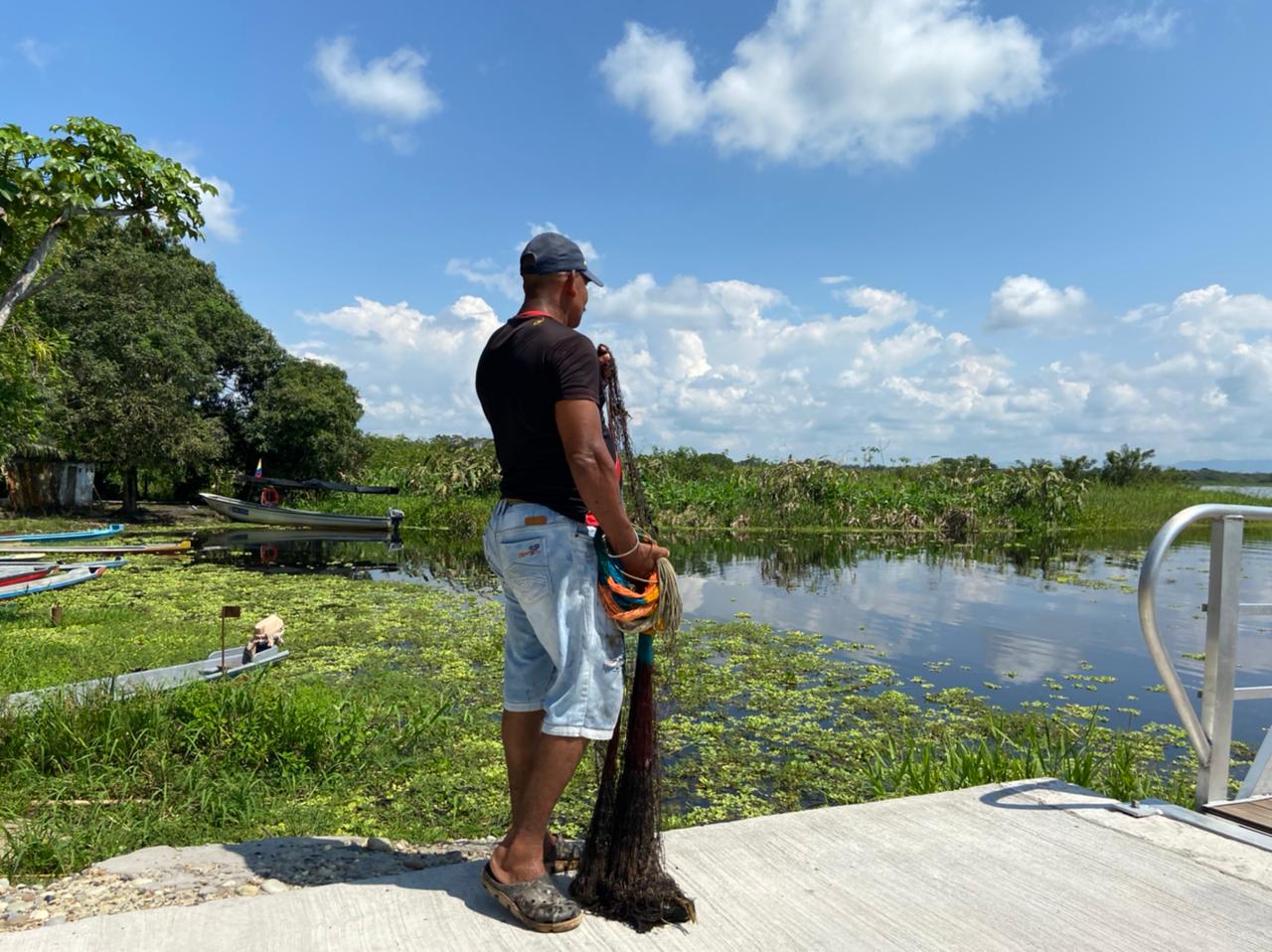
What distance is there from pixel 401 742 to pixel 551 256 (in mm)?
3303

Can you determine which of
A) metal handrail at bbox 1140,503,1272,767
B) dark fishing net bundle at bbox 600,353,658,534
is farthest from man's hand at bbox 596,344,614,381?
metal handrail at bbox 1140,503,1272,767

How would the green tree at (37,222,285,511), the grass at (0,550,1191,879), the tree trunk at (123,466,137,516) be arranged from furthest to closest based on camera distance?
the tree trunk at (123,466,137,516)
the green tree at (37,222,285,511)
the grass at (0,550,1191,879)

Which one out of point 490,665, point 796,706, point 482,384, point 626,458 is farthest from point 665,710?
point 482,384

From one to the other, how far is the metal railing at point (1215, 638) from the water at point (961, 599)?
3.65 m

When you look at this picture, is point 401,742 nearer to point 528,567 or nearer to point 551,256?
point 528,567

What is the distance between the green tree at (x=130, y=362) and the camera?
19.4 m

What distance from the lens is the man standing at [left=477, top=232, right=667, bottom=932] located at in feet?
6.84

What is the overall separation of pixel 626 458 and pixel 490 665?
191 inches

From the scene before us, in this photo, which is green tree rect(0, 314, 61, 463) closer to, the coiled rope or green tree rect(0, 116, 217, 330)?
green tree rect(0, 116, 217, 330)

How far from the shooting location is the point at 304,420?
24891mm

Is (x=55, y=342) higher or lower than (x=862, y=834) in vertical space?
higher

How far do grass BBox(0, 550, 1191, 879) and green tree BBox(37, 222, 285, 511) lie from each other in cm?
1296

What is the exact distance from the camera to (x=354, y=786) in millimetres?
4094

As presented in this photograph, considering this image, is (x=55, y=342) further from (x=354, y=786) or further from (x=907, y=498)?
(x=907, y=498)
